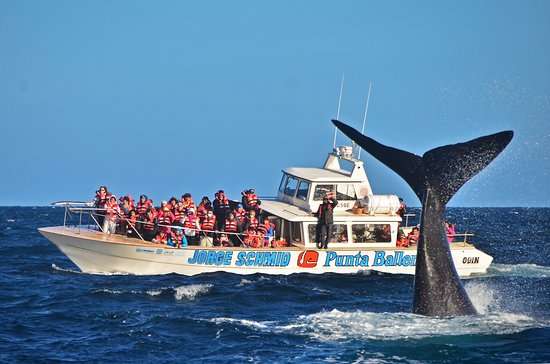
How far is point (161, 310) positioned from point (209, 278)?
5983 millimetres

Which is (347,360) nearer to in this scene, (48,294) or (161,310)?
(161,310)

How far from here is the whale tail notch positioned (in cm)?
1870

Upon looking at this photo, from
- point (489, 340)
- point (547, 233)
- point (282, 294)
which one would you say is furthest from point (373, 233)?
point (547, 233)

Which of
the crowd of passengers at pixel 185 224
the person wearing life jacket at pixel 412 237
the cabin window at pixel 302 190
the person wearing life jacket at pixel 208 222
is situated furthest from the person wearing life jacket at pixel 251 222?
the person wearing life jacket at pixel 412 237

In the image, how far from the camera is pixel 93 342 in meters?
18.7

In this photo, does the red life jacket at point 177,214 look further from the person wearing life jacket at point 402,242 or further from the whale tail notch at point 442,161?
the whale tail notch at point 442,161

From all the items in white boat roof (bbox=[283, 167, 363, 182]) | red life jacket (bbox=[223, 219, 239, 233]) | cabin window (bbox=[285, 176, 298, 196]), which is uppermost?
white boat roof (bbox=[283, 167, 363, 182])

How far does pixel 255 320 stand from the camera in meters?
21.2

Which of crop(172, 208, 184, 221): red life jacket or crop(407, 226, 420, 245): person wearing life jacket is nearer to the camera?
crop(172, 208, 184, 221): red life jacket

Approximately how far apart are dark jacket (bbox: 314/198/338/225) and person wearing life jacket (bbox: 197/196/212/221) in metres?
3.57

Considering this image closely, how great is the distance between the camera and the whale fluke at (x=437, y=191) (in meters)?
18.9

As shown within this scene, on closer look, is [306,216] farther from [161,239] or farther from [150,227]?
[150,227]

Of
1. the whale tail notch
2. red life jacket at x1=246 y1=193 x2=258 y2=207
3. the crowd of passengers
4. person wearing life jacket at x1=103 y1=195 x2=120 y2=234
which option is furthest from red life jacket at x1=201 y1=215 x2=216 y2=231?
the whale tail notch

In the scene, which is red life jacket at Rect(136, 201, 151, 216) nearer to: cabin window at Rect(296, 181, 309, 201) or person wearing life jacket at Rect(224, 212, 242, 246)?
person wearing life jacket at Rect(224, 212, 242, 246)
